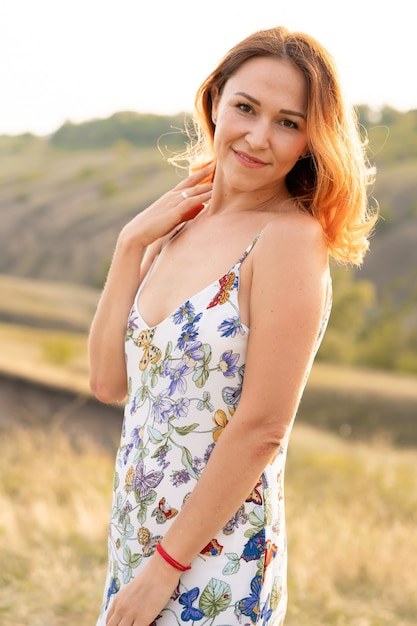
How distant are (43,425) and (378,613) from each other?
7.02 metres

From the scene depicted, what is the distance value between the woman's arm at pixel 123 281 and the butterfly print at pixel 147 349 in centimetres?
12

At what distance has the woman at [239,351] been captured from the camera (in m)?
1.66

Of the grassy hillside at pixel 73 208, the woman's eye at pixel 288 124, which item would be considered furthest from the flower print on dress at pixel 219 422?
the grassy hillside at pixel 73 208

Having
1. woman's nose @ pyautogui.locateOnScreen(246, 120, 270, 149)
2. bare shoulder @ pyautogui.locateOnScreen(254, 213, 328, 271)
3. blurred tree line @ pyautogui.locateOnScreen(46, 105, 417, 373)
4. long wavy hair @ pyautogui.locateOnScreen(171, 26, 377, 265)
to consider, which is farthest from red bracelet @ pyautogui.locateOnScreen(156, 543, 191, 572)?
blurred tree line @ pyautogui.locateOnScreen(46, 105, 417, 373)

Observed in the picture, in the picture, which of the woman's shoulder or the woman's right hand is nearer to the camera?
the woman's shoulder

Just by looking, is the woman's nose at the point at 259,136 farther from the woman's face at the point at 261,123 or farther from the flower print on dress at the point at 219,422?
the flower print on dress at the point at 219,422

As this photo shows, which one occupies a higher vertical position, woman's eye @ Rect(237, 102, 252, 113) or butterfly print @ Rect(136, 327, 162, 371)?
woman's eye @ Rect(237, 102, 252, 113)

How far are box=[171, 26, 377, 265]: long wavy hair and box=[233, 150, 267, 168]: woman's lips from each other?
0.36 ft

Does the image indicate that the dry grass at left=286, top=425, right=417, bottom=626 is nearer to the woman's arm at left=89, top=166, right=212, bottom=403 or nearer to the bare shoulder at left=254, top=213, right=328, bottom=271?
the woman's arm at left=89, top=166, right=212, bottom=403

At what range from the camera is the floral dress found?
1.72 meters

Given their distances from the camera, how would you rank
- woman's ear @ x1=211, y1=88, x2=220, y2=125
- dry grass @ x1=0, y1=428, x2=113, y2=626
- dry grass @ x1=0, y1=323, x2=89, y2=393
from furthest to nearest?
dry grass @ x1=0, y1=323, x2=89, y2=393 < dry grass @ x1=0, y1=428, x2=113, y2=626 < woman's ear @ x1=211, y1=88, x2=220, y2=125

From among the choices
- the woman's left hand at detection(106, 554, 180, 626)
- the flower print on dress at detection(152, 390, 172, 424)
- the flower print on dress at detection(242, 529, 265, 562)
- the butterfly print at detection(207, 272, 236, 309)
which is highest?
the butterfly print at detection(207, 272, 236, 309)

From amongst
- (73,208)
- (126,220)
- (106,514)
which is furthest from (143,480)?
(73,208)

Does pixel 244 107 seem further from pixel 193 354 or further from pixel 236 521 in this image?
pixel 236 521
